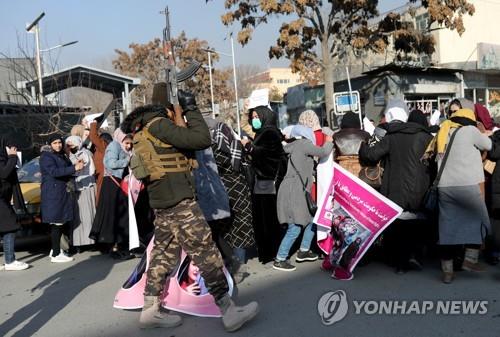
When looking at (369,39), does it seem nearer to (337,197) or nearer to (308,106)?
(308,106)

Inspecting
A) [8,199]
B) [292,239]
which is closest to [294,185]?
[292,239]

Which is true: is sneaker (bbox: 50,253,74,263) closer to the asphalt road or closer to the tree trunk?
the asphalt road

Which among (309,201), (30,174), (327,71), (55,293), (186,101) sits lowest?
(55,293)

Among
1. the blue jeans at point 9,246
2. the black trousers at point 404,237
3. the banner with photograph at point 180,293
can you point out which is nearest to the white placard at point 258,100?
the black trousers at point 404,237

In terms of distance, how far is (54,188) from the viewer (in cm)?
678

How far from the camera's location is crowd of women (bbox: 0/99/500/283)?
16.2 feet

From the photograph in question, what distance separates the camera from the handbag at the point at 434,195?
4.94m

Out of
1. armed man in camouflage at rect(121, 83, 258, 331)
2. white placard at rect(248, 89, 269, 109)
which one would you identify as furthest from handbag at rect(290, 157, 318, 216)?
armed man in camouflage at rect(121, 83, 258, 331)

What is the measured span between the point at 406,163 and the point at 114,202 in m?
3.96

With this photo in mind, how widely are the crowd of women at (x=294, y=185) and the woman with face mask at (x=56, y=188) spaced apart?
0.01 meters

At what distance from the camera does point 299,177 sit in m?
5.82

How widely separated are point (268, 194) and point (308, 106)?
2214cm

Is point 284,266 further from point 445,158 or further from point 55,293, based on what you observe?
point 55,293

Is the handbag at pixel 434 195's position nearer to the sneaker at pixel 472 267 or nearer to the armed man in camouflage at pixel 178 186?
the sneaker at pixel 472 267
